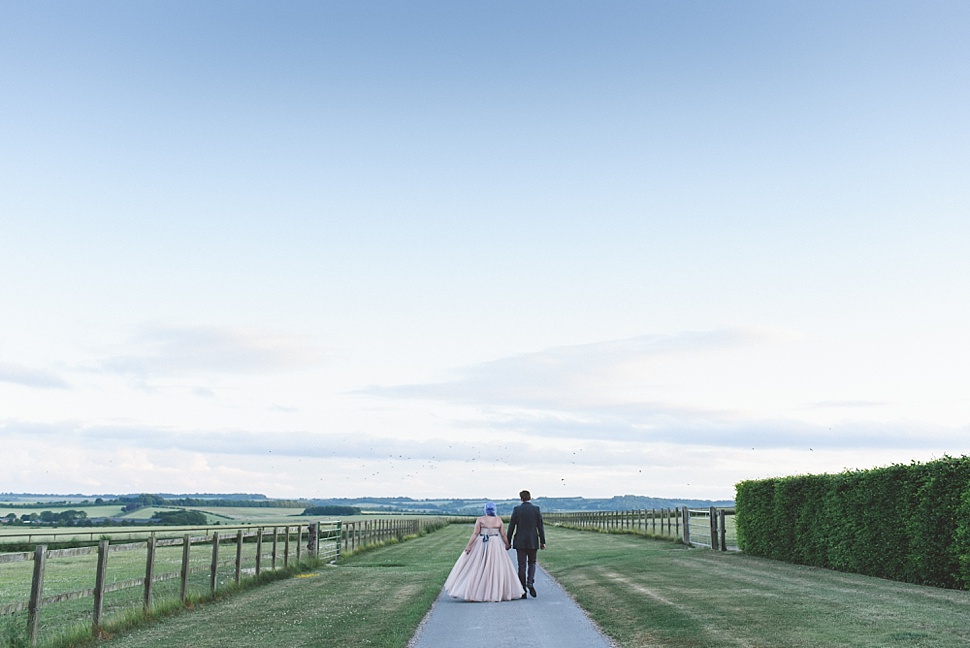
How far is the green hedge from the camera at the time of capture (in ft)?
59.7

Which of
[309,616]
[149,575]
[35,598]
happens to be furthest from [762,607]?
[35,598]

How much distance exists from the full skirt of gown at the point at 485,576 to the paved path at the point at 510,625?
0.81ft

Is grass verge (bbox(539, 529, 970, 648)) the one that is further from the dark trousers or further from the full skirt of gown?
the full skirt of gown

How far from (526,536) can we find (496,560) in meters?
1.08

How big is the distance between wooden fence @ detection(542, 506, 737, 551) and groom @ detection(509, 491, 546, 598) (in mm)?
A: 15293

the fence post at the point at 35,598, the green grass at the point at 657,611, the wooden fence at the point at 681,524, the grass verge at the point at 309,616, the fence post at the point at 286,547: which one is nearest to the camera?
the fence post at the point at 35,598

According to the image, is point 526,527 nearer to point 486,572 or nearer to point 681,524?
point 486,572

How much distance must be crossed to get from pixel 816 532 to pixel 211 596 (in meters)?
16.5

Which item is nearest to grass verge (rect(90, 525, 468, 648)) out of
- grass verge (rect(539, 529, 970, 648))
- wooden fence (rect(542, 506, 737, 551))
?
grass verge (rect(539, 529, 970, 648))

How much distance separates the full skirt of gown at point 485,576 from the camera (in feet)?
55.1

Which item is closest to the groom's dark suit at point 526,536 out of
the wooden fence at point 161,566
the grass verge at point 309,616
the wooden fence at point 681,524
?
the grass verge at point 309,616

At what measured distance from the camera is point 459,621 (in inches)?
539

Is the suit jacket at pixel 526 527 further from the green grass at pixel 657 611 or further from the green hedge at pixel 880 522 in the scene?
the green hedge at pixel 880 522

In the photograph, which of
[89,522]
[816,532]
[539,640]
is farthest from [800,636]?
[89,522]
